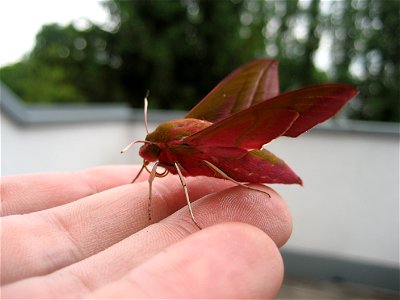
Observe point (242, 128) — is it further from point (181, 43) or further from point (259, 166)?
point (181, 43)

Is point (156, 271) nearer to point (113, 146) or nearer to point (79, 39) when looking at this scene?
point (113, 146)

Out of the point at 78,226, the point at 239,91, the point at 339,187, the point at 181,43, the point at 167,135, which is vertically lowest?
the point at 339,187

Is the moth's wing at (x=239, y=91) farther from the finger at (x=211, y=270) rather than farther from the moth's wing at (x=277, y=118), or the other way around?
the finger at (x=211, y=270)

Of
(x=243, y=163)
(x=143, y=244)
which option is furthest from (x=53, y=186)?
(x=243, y=163)

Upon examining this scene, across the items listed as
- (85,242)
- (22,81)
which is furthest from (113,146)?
(22,81)

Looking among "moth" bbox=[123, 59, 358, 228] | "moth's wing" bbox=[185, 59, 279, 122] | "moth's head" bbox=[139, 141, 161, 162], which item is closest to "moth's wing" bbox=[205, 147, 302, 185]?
"moth" bbox=[123, 59, 358, 228]

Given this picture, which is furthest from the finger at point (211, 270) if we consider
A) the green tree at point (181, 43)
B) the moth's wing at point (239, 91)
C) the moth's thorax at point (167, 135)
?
the green tree at point (181, 43)
